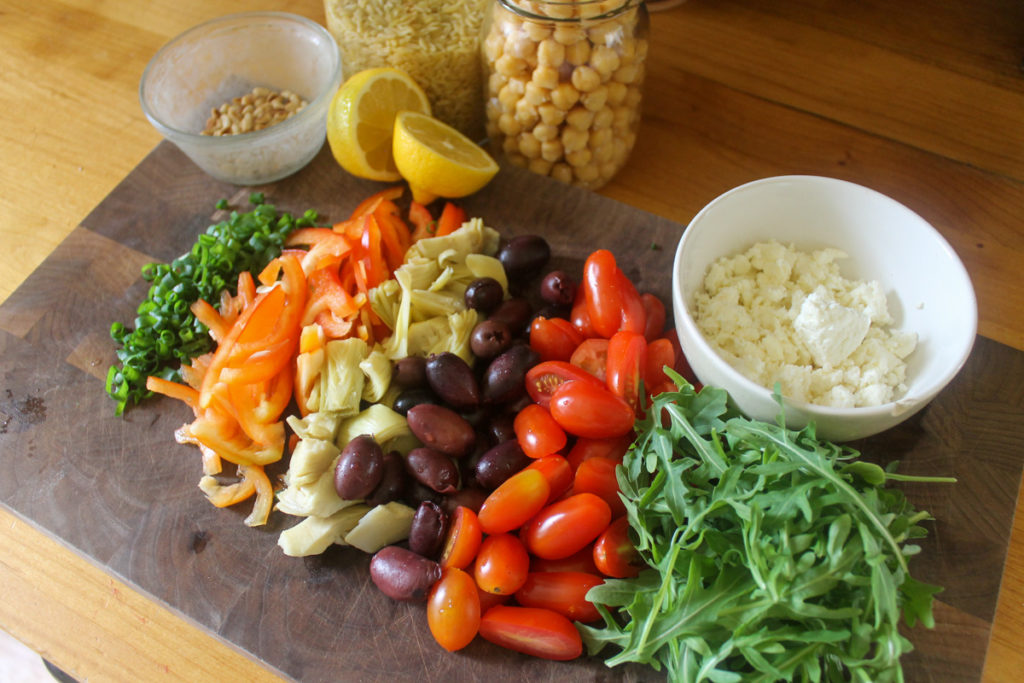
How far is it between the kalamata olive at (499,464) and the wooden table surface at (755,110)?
647 millimetres

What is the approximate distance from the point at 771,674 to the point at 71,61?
1903mm

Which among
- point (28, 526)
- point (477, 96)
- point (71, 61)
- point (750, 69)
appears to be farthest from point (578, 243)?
point (71, 61)

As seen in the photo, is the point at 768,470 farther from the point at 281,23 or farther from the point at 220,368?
the point at 281,23

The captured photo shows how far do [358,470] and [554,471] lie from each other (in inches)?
10.3

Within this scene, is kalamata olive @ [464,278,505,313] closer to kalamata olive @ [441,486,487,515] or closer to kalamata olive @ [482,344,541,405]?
kalamata olive @ [482,344,541,405]

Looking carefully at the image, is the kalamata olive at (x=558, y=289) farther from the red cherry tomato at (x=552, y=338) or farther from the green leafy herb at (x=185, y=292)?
the green leafy herb at (x=185, y=292)

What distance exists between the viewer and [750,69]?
1.72m

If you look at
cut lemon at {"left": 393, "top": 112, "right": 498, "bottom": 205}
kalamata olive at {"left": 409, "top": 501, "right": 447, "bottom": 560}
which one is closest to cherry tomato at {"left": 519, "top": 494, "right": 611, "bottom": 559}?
kalamata olive at {"left": 409, "top": 501, "right": 447, "bottom": 560}

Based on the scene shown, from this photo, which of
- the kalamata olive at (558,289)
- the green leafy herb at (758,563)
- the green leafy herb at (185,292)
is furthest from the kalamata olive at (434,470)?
the green leafy herb at (185,292)

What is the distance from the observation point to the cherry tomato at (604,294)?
118 centimetres

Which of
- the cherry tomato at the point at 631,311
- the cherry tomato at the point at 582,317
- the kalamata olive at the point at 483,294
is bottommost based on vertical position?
the cherry tomato at the point at 582,317

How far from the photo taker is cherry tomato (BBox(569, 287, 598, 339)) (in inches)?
48.3

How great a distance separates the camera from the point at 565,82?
1.30 meters

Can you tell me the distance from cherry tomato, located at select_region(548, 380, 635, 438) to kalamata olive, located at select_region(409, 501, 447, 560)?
0.21 meters
